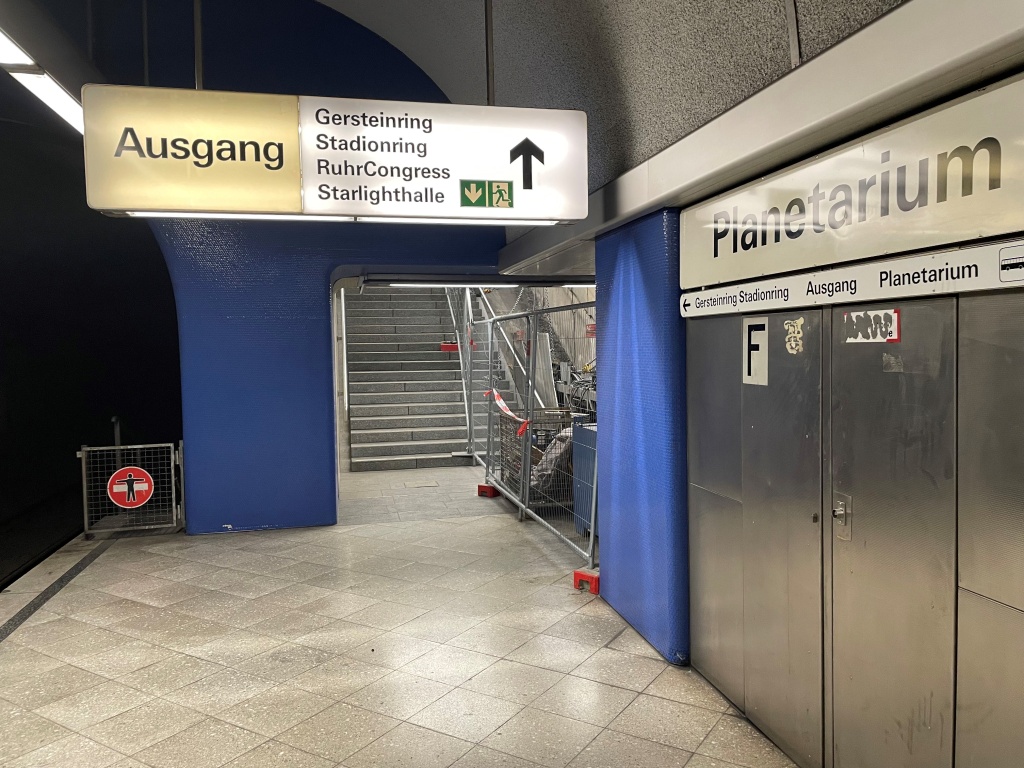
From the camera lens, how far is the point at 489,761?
2982 mm

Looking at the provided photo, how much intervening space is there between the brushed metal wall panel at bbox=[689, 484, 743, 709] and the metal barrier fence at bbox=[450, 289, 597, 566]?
5.01 ft

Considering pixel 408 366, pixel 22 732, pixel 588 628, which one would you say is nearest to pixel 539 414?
pixel 588 628

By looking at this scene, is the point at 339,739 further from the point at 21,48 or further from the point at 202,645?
the point at 21,48

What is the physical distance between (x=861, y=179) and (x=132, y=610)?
4808mm

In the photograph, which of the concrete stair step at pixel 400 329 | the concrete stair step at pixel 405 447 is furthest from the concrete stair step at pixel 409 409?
the concrete stair step at pixel 400 329

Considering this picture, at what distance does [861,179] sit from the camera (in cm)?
248

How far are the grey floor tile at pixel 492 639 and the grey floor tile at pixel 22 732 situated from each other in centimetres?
190

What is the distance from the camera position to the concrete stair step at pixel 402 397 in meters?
11.3

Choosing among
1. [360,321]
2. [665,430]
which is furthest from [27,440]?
[665,430]

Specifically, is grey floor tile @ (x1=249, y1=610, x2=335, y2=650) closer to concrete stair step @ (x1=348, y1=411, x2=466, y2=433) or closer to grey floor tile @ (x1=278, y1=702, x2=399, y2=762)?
grey floor tile @ (x1=278, y1=702, x2=399, y2=762)

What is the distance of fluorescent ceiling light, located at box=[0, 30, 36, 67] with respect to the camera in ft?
8.67

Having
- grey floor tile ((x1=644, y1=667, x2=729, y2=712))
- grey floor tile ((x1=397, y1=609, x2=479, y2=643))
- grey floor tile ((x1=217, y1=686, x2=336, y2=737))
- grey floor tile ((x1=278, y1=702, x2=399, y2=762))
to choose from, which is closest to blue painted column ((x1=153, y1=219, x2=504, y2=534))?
grey floor tile ((x1=397, y1=609, x2=479, y2=643))

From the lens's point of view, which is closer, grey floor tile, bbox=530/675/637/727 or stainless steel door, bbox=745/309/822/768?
stainless steel door, bbox=745/309/822/768

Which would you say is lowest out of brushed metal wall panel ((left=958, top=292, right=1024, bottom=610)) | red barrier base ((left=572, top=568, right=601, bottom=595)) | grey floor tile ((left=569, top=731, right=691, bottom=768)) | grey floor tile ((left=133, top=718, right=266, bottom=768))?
grey floor tile ((left=133, top=718, right=266, bottom=768))
